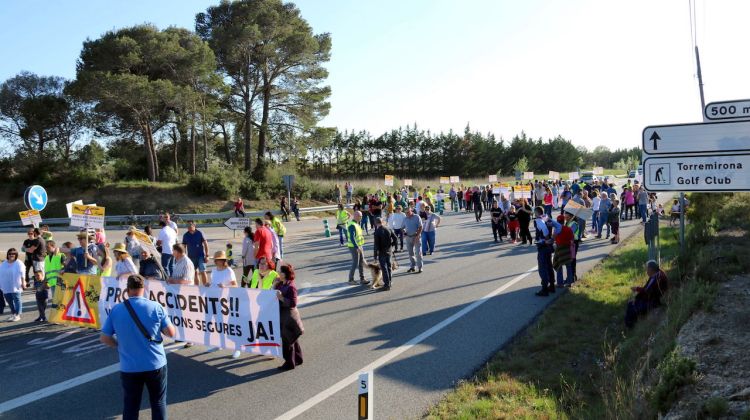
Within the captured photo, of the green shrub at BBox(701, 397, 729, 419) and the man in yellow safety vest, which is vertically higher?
the man in yellow safety vest

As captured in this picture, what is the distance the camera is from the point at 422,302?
37.8 feet

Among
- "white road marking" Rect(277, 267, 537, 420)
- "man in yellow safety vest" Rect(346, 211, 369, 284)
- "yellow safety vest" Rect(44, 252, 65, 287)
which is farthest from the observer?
"man in yellow safety vest" Rect(346, 211, 369, 284)

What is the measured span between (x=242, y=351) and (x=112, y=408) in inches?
80.3

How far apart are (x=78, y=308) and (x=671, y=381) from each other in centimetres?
965

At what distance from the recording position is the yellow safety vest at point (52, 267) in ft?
37.1

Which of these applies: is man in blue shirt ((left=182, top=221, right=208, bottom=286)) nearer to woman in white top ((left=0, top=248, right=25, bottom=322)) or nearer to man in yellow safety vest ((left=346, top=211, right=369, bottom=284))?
man in yellow safety vest ((left=346, top=211, right=369, bottom=284))

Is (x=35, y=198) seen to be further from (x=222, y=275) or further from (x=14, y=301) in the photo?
(x=222, y=275)

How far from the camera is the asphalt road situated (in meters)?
6.54

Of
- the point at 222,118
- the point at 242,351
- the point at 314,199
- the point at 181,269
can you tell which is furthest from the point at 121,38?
the point at 242,351

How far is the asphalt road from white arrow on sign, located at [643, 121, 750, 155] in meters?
3.71

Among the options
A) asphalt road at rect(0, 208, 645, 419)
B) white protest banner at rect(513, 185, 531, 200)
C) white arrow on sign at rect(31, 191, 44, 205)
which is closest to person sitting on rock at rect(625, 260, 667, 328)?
asphalt road at rect(0, 208, 645, 419)

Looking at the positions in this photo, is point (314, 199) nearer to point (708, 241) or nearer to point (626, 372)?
point (708, 241)

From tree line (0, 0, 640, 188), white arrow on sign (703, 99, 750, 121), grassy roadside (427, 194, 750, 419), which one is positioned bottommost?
grassy roadside (427, 194, 750, 419)

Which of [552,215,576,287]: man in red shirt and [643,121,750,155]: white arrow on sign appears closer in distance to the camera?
[643,121,750,155]: white arrow on sign
